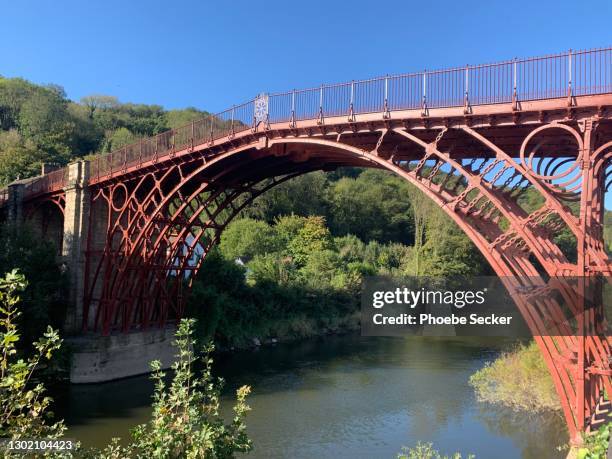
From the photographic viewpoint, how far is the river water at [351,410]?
15.3m

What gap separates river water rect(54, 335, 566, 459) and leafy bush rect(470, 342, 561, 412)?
464 millimetres

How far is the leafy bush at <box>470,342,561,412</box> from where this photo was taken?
17141 mm

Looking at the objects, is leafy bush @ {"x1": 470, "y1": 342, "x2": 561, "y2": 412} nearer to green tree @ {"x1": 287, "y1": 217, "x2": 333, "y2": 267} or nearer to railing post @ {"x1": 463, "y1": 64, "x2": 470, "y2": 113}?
railing post @ {"x1": 463, "y1": 64, "x2": 470, "y2": 113}

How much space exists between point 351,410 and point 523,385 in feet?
19.7

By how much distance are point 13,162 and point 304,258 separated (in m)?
25.0

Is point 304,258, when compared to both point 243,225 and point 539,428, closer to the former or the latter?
point 243,225

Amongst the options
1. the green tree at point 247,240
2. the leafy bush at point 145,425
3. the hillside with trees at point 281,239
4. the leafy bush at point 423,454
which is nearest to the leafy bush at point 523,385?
the leafy bush at point 423,454

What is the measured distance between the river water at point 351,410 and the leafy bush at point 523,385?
0.46 m

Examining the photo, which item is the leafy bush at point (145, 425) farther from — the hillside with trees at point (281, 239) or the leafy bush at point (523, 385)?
the hillside with trees at point (281, 239)

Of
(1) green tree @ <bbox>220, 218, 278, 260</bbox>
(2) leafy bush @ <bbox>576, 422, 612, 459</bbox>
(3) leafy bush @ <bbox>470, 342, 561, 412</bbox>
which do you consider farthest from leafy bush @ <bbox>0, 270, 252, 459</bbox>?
(1) green tree @ <bbox>220, 218, 278, 260</bbox>

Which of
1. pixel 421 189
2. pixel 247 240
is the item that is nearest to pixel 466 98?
pixel 421 189

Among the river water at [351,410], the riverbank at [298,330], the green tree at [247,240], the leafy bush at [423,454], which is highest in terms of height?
the green tree at [247,240]

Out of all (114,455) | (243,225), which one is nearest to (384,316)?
(243,225)

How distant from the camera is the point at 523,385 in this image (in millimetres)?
17844
